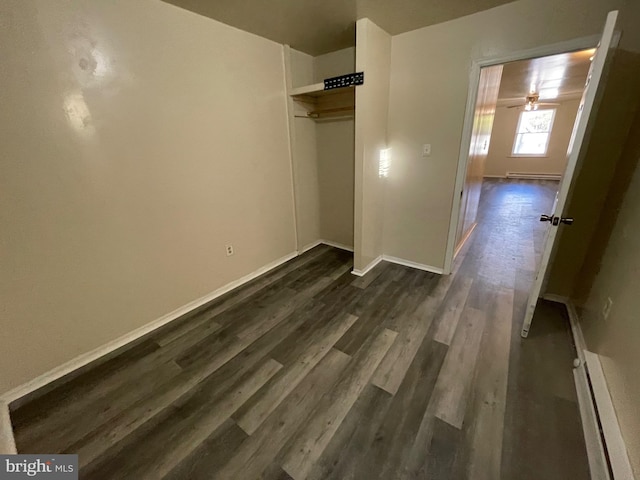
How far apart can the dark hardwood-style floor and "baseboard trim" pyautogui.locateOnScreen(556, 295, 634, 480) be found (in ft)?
0.15

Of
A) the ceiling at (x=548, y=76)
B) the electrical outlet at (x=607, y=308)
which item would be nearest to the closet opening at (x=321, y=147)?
the ceiling at (x=548, y=76)

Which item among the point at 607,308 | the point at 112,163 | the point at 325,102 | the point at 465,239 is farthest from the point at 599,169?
the point at 112,163

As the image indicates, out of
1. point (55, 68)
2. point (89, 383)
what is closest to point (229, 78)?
point (55, 68)

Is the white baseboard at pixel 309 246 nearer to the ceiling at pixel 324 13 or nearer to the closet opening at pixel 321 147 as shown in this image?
the closet opening at pixel 321 147

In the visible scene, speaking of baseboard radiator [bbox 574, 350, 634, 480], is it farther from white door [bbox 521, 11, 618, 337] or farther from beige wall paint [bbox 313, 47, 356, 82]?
beige wall paint [bbox 313, 47, 356, 82]

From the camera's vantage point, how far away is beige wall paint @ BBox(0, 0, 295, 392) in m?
1.52

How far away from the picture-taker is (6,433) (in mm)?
1432

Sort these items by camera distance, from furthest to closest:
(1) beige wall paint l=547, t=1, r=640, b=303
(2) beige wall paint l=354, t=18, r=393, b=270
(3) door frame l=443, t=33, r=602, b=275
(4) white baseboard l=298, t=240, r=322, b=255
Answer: (4) white baseboard l=298, t=240, r=322, b=255 < (2) beige wall paint l=354, t=18, r=393, b=270 < (3) door frame l=443, t=33, r=602, b=275 < (1) beige wall paint l=547, t=1, r=640, b=303

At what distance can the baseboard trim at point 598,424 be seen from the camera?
1.15 meters

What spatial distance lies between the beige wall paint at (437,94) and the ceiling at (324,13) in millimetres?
155

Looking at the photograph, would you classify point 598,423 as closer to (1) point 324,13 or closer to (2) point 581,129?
(2) point 581,129

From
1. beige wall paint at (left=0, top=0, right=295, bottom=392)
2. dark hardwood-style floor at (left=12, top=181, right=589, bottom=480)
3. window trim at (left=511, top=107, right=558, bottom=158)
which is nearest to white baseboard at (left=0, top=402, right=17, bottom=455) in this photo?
dark hardwood-style floor at (left=12, top=181, right=589, bottom=480)

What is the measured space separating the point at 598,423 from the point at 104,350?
10.3ft

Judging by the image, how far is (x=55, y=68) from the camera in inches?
60.9
